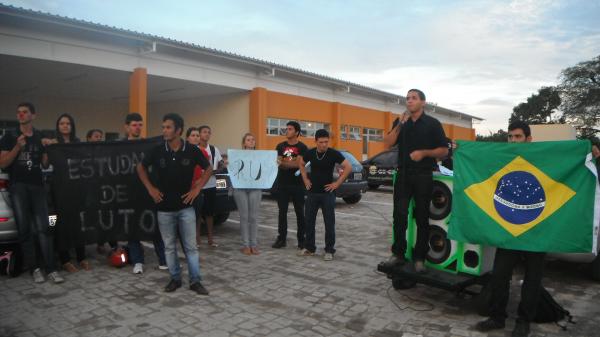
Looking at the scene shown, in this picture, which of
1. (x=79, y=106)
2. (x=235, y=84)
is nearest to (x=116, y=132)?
(x=79, y=106)

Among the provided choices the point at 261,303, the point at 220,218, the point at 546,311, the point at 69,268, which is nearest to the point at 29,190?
the point at 69,268

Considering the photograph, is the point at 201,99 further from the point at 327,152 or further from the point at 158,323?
the point at 158,323

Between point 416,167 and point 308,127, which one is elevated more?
point 308,127

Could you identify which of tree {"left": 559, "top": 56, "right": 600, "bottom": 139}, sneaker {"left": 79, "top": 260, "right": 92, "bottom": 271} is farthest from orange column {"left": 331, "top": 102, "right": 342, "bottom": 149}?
tree {"left": 559, "top": 56, "right": 600, "bottom": 139}

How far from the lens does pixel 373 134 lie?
89.2 ft

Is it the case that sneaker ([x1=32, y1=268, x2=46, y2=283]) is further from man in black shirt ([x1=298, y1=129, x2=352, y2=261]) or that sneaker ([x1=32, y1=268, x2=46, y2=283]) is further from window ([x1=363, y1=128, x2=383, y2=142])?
window ([x1=363, y1=128, x2=383, y2=142])

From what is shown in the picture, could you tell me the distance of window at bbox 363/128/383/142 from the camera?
2645cm

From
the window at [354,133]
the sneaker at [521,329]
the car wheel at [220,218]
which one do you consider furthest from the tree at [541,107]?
the sneaker at [521,329]

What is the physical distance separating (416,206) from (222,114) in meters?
16.5

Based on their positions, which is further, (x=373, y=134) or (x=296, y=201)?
(x=373, y=134)

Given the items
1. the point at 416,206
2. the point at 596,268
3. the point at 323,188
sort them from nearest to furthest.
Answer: the point at 416,206 → the point at 596,268 → the point at 323,188

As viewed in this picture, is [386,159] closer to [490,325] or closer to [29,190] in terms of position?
[490,325]

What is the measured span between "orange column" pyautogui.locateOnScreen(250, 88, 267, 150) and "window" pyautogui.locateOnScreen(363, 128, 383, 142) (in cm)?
923

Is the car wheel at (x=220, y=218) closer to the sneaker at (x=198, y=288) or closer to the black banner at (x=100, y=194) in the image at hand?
the black banner at (x=100, y=194)
